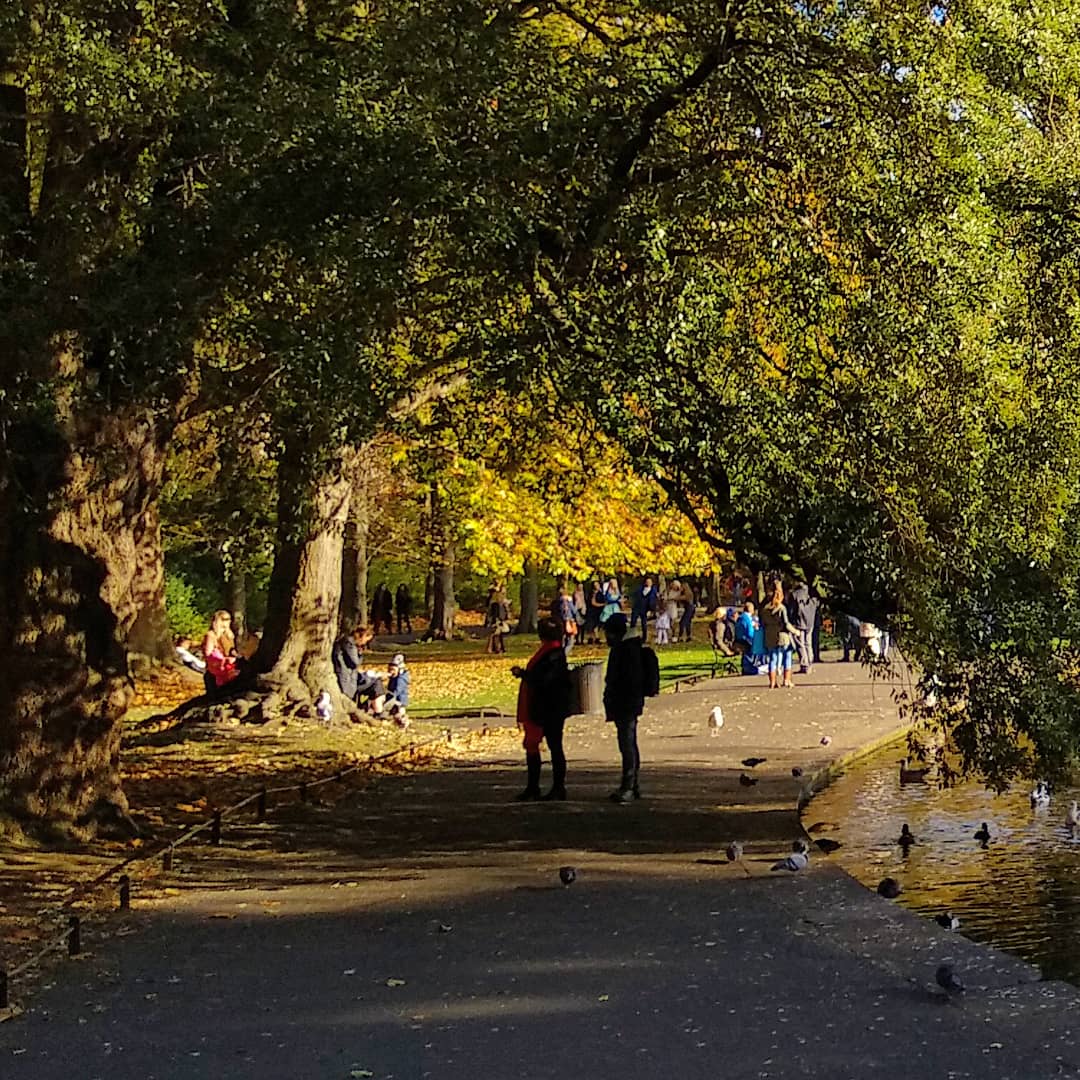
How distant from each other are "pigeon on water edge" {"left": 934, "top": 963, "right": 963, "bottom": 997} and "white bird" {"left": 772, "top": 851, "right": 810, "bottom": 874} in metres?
3.43

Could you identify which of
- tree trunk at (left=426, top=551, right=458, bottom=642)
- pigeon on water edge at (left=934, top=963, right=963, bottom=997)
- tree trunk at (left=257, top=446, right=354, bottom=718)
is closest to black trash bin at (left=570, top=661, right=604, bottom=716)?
tree trunk at (left=257, top=446, right=354, bottom=718)

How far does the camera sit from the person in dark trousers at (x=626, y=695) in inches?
595

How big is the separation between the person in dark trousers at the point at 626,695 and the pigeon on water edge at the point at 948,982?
7.17 m

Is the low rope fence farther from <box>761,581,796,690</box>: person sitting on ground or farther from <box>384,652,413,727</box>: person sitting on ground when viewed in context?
<box>761,581,796,690</box>: person sitting on ground

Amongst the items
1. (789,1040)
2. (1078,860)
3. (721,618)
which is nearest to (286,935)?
(789,1040)

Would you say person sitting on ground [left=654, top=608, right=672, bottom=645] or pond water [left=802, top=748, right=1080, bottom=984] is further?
person sitting on ground [left=654, top=608, right=672, bottom=645]

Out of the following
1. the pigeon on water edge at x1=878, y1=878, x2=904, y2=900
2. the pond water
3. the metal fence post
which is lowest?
the pond water

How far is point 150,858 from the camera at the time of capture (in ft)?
38.4

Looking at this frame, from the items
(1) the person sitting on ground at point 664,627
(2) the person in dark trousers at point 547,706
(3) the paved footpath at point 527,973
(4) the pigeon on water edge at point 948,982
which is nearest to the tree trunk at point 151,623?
(2) the person in dark trousers at point 547,706

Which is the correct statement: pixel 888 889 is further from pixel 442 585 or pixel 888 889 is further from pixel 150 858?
pixel 442 585

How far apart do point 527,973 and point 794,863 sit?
3.29 meters

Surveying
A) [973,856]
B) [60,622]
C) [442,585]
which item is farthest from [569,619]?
[60,622]

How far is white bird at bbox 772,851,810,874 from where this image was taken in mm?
11430

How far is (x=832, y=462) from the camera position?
11.7 metres
